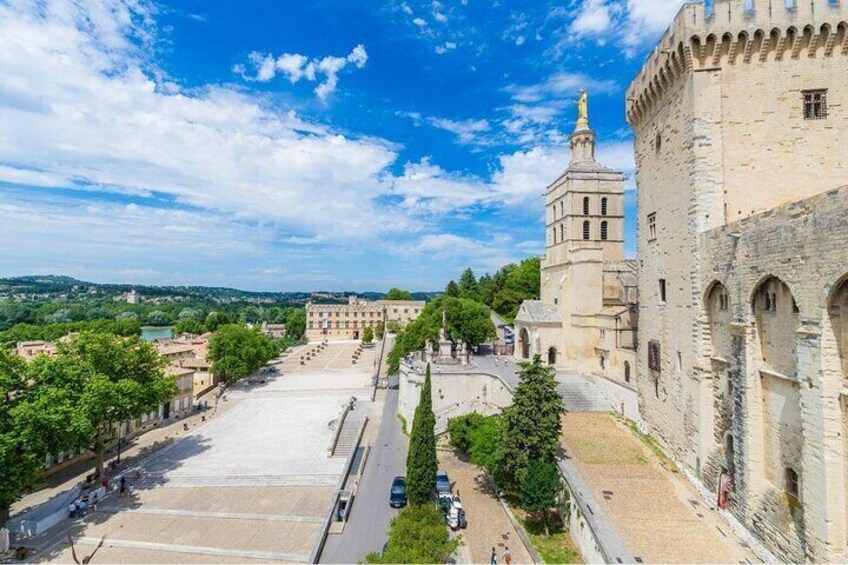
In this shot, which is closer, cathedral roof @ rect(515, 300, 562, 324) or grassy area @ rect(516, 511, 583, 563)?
grassy area @ rect(516, 511, 583, 563)

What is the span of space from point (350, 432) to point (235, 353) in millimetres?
22302

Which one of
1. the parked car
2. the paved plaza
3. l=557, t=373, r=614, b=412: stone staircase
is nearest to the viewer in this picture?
the paved plaza

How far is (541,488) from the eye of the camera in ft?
57.8

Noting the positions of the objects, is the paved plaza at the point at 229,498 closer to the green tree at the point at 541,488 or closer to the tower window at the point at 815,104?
the green tree at the point at 541,488

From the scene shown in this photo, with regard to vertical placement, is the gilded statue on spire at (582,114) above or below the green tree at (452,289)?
above

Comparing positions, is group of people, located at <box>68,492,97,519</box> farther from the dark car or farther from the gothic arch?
the gothic arch

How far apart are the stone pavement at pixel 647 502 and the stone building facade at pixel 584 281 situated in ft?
35.0

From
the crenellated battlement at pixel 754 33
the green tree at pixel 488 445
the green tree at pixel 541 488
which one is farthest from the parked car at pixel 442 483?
the crenellated battlement at pixel 754 33

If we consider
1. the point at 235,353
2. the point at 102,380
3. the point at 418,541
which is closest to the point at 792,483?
the point at 418,541

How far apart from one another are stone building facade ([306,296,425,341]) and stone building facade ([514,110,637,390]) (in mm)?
70278

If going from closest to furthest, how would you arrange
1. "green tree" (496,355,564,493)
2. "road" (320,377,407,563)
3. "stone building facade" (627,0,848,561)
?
"stone building facade" (627,0,848,561) → "road" (320,377,407,563) → "green tree" (496,355,564,493)

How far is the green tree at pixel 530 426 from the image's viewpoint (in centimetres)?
1897

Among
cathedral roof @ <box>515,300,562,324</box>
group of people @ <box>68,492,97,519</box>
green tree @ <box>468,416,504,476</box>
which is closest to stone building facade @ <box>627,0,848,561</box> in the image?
green tree @ <box>468,416,504,476</box>

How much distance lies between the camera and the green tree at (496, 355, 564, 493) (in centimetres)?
1897
